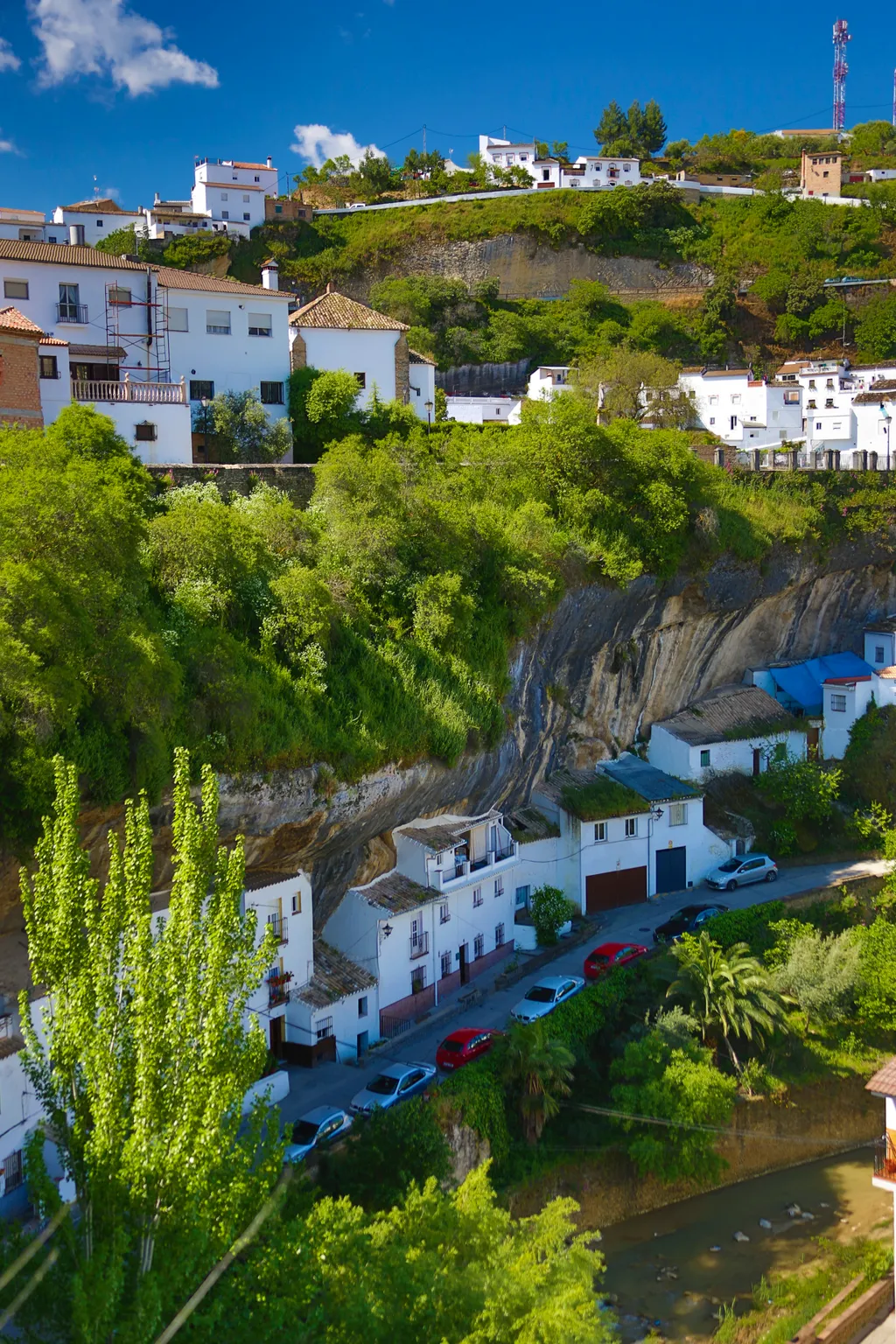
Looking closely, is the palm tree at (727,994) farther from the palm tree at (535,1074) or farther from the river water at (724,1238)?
the palm tree at (535,1074)

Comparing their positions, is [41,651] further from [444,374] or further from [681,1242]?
[444,374]

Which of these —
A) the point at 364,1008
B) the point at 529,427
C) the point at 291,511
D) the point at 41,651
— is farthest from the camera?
the point at 529,427

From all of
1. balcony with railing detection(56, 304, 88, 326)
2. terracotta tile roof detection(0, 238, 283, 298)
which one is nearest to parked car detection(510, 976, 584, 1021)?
terracotta tile roof detection(0, 238, 283, 298)

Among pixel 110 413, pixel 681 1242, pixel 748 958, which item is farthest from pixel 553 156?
pixel 681 1242

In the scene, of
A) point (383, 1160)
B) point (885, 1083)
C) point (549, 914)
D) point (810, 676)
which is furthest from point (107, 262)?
point (885, 1083)

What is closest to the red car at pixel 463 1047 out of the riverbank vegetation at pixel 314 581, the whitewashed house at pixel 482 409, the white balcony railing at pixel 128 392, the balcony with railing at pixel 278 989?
the balcony with railing at pixel 278 989

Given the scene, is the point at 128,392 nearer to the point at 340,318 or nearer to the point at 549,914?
the point at 340,318
